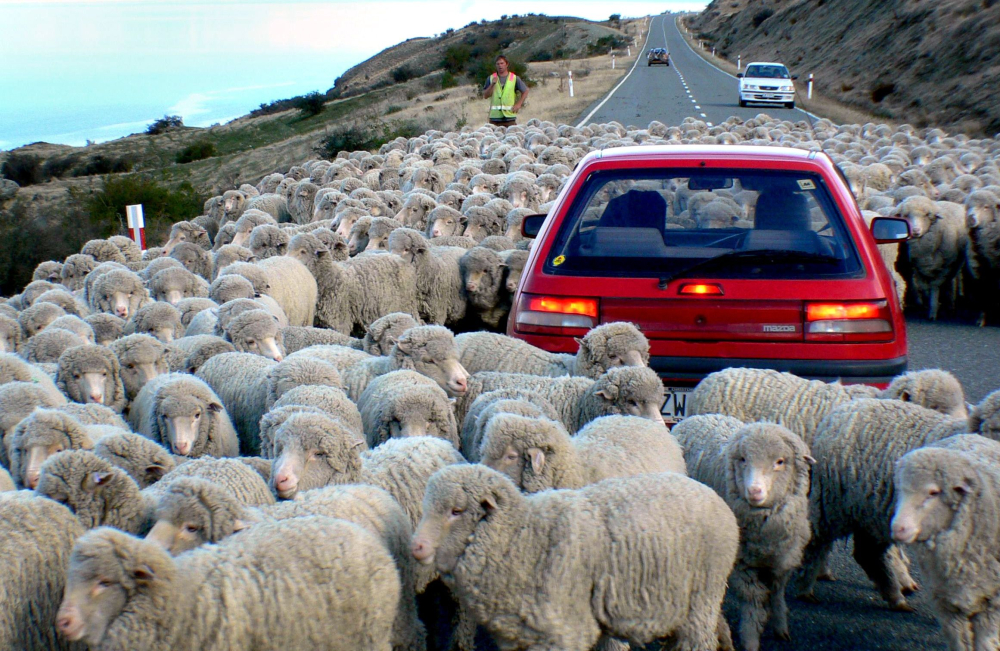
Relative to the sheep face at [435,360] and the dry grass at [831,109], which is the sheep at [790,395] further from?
the dry grass at [831,109]

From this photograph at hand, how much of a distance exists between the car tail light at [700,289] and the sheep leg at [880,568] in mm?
1357

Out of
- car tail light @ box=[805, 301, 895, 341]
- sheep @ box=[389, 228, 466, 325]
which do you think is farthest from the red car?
sheep @ box=[389, 228, 466, 325]

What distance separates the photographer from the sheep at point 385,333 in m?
6.20

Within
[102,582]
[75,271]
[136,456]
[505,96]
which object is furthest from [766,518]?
[505,96]

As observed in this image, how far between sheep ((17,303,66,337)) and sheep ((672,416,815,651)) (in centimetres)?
558

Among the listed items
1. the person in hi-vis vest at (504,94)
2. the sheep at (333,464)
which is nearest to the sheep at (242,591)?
the sheep at (333,464)

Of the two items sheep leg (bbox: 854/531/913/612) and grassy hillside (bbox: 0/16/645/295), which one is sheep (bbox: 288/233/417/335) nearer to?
sheep leg (bbox: 854/531/913/612)

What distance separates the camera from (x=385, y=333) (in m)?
6.23

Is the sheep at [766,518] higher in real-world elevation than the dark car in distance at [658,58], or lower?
lower

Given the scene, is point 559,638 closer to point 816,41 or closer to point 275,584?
point 275,584

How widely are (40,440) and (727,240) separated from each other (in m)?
3.73

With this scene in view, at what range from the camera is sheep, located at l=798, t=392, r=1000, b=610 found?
4133mm

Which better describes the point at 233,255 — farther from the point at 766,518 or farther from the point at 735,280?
the point at 766,518

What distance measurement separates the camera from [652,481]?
11.7 feet
